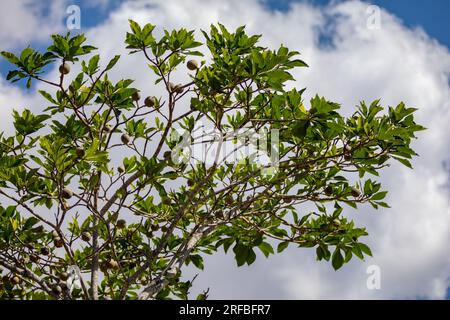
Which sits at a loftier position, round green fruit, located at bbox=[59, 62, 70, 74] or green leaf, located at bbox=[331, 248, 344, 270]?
round green fruit, located at bbox=[59, 62, 70, 74]

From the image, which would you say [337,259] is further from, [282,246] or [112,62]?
[112,62]

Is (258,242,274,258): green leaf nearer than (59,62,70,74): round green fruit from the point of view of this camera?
No

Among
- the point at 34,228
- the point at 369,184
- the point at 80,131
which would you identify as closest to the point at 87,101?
the point at 80,131

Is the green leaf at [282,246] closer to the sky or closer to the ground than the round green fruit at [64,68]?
closer to the ground

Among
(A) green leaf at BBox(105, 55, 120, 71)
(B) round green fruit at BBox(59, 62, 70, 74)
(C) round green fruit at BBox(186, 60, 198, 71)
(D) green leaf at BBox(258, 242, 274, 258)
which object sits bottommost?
(D) green leaf at BBox(258, 242, 274, 258)

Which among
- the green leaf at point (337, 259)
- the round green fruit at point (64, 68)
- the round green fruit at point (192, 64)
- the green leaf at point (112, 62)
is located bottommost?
the green leaf at point (337, 259)

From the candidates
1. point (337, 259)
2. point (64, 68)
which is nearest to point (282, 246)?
point (337, 259)

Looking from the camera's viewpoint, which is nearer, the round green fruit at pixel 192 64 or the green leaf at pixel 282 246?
the round green fruit at pixel 192 64

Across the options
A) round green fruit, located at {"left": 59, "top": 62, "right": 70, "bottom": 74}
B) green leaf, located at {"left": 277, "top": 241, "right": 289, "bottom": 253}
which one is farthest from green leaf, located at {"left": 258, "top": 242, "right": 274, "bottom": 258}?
round green fruit, located at {"left": 59, "top": 62, "right": 70, "bottom": 74}

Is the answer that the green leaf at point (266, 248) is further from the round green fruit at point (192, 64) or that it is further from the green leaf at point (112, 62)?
the green leaf at point (112, 62)

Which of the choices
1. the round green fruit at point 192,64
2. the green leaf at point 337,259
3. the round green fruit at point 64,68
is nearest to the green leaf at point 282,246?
the green leaf at point 337,259

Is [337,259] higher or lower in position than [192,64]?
lower

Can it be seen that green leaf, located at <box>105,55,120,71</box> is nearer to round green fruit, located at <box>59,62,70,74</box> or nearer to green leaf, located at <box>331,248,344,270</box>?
round green fruit, located at <box>59,62,70,74</box>

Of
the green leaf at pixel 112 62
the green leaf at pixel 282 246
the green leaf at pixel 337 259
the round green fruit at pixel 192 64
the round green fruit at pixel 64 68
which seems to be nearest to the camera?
the round green fruit at pixel 64 68
